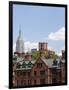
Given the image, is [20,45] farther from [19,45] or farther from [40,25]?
[40,25]

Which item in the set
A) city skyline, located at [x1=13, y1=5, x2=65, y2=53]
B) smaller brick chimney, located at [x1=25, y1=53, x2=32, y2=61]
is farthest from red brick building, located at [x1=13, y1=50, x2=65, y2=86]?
city skyline, located at [x1=13, y1=5, x2=65, y2=53]

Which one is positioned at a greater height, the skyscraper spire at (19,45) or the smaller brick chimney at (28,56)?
the skyscraper spire at (19,45)

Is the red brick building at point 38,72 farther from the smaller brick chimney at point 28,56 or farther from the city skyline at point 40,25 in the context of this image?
the city skyline at point 40,25

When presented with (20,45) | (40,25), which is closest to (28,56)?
(20,45)

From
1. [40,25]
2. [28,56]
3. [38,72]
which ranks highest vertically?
[40,25]

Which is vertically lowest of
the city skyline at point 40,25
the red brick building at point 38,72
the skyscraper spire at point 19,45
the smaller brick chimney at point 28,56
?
the red brick building at point 38,72

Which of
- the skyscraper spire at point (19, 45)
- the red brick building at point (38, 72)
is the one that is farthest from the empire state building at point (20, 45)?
the red brick building at point (38, 72)

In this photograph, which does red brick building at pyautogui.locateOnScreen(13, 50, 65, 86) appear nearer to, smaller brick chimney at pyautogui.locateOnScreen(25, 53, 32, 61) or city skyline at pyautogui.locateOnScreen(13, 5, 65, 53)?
smaller brick chimney at pyautogui.locateOnScreen(25, 53, 32, 61)

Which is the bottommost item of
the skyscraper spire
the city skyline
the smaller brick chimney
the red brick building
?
the red brick building

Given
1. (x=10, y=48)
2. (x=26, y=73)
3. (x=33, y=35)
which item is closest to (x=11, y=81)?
(x=26, y=73)
